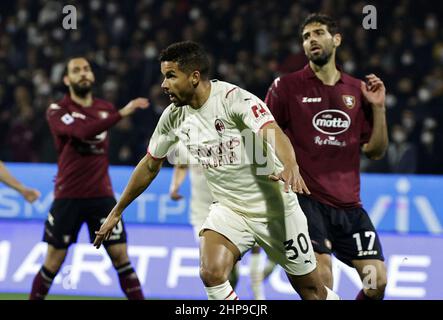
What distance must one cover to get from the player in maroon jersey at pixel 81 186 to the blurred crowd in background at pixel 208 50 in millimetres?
5131

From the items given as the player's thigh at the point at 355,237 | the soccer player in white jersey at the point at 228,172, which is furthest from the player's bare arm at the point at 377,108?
the soccer player in white jersey at the point at 228,172

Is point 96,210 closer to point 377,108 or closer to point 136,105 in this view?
point 136,105

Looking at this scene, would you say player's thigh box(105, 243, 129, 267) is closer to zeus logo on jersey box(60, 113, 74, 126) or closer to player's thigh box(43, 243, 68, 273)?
player's thigh box(43, 243, 68, 273)

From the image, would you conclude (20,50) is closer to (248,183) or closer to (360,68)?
(360,68)

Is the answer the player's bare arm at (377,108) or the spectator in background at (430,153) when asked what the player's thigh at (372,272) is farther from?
the spectator in background at (430,153)

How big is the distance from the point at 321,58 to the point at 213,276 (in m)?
2.01

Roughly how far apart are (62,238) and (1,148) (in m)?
A: 6.68

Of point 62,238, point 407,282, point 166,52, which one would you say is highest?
point 166,52

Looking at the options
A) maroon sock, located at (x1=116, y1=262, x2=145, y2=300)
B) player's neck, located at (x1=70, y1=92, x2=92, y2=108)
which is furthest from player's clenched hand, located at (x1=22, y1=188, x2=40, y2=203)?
player's neck, located at (x1=70, y1=92, x2=92, y2=108)

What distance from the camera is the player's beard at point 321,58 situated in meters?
6.33

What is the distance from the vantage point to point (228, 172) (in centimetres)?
546

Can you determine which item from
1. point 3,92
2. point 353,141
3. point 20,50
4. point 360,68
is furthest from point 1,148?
point 353,141

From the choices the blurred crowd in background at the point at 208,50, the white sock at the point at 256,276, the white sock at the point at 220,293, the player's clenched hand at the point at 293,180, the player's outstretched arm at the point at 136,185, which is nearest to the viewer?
the player's clenched hand at the point at 293,180

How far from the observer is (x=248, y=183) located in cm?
548
